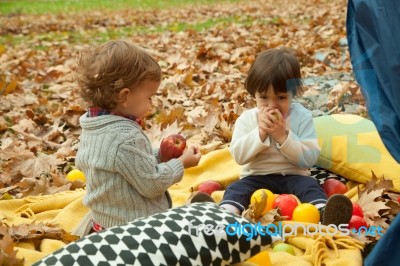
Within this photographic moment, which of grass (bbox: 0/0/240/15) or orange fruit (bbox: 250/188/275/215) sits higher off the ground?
orange fruit (bbox: 250/188/275/215)

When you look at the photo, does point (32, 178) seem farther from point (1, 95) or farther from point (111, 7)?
point (111, 7)

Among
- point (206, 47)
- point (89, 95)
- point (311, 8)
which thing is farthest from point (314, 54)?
point (311, 8)

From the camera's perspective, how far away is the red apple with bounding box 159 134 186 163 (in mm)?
3031

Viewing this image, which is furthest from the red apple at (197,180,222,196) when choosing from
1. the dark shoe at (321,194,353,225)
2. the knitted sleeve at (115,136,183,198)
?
the dark shoe at (321,194,353,225)

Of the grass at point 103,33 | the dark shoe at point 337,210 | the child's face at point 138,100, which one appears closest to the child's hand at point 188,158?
the child's face at point 138,100

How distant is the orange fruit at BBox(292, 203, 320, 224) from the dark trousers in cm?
17

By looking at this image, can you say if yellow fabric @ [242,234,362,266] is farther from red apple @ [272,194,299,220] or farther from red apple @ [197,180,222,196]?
red apple @ [197,180,222,196]

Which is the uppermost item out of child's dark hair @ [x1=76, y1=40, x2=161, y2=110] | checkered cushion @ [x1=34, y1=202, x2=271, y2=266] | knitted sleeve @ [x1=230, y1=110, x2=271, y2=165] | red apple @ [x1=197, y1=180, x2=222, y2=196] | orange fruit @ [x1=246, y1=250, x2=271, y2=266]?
child's dark hair @ [x1=76, y1=40, x2=161, y2=110]

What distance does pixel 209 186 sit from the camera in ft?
11.8

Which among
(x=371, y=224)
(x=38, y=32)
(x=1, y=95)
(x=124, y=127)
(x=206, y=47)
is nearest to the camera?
(x=124, y=127)

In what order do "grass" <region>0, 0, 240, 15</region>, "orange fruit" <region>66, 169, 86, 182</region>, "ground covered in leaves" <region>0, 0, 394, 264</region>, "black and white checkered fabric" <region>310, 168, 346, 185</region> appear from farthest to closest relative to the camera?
"grass" <region>0, 0, 240, 15</region> < "ground covered in leaves" <region>0, 0, 394, 264</region> < "orange fruit" <region>66, 169, 86, 182</region> < "black and white checkered fabric" <region>310, 168, 346, 185</region>

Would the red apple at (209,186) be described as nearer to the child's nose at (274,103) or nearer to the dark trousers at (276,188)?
the dark trousers at (276,188)

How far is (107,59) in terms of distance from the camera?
2.71m

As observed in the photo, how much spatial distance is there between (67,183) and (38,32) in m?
9.49
